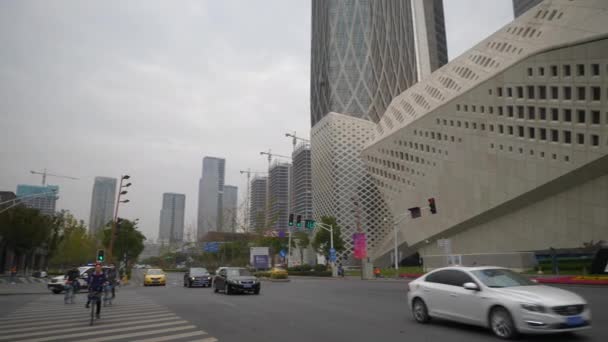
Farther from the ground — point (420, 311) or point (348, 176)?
point (348, 176)

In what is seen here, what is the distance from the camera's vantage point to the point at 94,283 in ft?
41.3

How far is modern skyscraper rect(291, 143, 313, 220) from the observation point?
125300 millimetres

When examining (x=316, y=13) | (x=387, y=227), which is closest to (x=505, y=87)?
(x=387, y=227)

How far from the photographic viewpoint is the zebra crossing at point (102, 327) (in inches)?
369

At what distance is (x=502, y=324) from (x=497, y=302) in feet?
1.33

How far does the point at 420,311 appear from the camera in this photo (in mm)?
10594

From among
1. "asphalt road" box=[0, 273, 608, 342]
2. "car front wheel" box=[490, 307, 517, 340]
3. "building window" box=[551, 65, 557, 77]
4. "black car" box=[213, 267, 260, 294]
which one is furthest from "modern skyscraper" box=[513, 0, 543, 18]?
"car front wheel" box=[490, 307, 517, 340]

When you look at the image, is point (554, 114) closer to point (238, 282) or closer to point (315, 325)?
point (238, 282)

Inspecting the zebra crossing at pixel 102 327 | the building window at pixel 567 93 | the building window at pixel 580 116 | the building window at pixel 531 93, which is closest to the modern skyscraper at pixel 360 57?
the building window at pixel 531 93

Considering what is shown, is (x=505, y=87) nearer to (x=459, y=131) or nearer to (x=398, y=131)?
(x=459, y=131)

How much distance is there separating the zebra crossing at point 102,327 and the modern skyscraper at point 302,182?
358 ft

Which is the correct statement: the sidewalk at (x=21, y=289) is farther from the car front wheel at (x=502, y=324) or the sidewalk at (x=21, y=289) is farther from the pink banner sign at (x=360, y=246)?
the pink banner sign at (x=360, y=246)

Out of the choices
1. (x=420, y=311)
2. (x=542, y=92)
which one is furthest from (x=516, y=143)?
(x=420, y=311)

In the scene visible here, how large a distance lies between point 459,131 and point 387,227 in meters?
43.5
